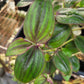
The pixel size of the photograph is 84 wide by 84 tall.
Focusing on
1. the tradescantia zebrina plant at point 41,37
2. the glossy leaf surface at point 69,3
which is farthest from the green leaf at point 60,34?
the glossy leaf surface at point 69,3

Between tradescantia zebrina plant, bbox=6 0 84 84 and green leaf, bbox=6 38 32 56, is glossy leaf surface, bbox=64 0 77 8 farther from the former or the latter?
green leaf, bbox=6 38 32 56

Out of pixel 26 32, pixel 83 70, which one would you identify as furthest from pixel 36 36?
pixel 83 70

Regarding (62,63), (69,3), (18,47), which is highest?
(69,3)

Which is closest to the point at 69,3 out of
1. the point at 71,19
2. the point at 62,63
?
the point at 71,19

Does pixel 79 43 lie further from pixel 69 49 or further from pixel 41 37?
pixel 41 37

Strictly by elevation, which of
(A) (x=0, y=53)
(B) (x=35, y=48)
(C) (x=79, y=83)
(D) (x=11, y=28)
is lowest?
(C) (x=79, y=83)

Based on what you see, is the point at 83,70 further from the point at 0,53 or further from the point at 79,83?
the point at 0,53
